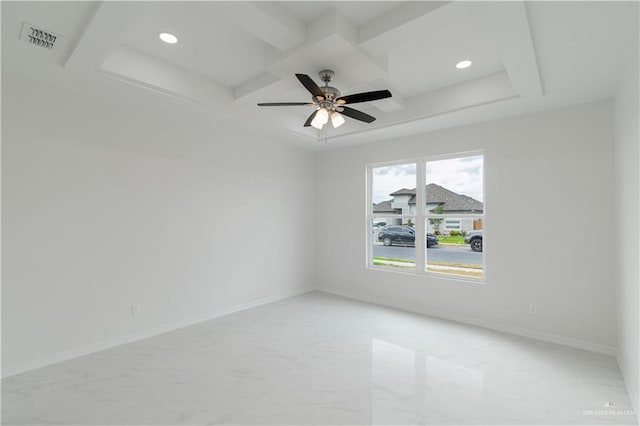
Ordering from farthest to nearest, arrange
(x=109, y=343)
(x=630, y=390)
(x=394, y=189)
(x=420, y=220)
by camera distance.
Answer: (x=394, y=189)
(x=420, y=220)
(x=109, y=343)
(x=630, y=390)

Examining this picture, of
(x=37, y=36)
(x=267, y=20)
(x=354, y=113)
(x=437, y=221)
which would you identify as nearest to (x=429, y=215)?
(x=437, y=221)

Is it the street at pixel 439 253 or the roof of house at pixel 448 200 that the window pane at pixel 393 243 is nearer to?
the street at pixel 439 253

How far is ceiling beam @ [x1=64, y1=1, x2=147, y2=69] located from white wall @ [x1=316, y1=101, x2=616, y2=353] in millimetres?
3904

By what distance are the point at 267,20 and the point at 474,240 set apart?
12.5 feet

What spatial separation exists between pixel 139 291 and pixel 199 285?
777mm

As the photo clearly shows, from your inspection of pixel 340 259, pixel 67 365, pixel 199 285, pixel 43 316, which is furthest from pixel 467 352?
pixel 43 316

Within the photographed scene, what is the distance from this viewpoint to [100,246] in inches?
130

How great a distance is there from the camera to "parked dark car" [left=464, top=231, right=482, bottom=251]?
4.21 m

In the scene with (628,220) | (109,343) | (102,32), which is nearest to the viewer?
(102,32)

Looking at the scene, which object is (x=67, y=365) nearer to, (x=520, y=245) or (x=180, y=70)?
(x=180, y=70)

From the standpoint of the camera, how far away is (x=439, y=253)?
4.61m

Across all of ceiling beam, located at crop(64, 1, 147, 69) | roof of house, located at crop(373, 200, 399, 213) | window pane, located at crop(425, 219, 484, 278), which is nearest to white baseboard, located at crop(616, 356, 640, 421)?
window pane, located at crop(425, 219, 484, 278)

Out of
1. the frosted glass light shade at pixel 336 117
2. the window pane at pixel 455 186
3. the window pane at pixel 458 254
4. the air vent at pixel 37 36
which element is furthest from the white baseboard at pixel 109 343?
the window pane at pixel 455 186

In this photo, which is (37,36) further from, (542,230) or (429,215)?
(542,230)
